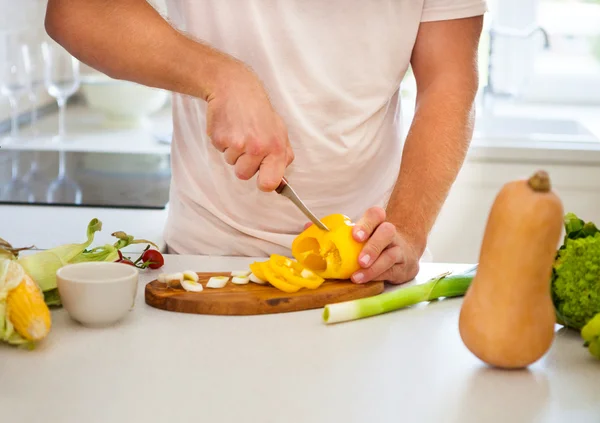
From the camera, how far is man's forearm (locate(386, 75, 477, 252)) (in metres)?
1.58

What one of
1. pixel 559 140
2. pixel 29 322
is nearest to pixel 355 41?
pixel 29 322

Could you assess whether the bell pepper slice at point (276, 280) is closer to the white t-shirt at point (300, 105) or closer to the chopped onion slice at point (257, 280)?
the chopped onion slice at point (257, 280)

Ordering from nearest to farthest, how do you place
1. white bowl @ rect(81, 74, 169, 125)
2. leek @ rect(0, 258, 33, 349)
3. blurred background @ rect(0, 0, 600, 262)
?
leek @ rect(0, 258, 33, 349), blurred background @ rect(0, 0, 600, 262), white bowl @ rect(81, 74, 169, 125)

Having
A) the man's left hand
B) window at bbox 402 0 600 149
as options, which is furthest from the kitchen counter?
window at bbox 402 0 600 149

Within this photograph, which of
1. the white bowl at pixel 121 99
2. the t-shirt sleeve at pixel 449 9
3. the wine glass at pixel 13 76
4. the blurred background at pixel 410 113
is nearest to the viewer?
the t-shirt sleeve at pixel 449 9

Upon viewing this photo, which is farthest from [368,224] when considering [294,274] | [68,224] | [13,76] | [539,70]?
[539,70]

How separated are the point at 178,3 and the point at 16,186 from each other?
79 cm

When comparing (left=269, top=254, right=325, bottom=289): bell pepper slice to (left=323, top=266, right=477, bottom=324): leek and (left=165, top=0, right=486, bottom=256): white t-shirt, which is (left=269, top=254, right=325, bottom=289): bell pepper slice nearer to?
(left=323, top=266, right=477, bottom=324): leek

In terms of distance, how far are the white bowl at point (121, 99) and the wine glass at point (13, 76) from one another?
0.91ft

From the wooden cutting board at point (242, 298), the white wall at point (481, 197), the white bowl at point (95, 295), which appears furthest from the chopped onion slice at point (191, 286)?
the white wall at point (481, 197)

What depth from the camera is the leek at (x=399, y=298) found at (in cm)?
121

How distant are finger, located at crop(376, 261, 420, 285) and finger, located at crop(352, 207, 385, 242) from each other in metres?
0.07

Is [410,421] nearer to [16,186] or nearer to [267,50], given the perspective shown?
[267,50]

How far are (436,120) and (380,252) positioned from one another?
1.46ft
